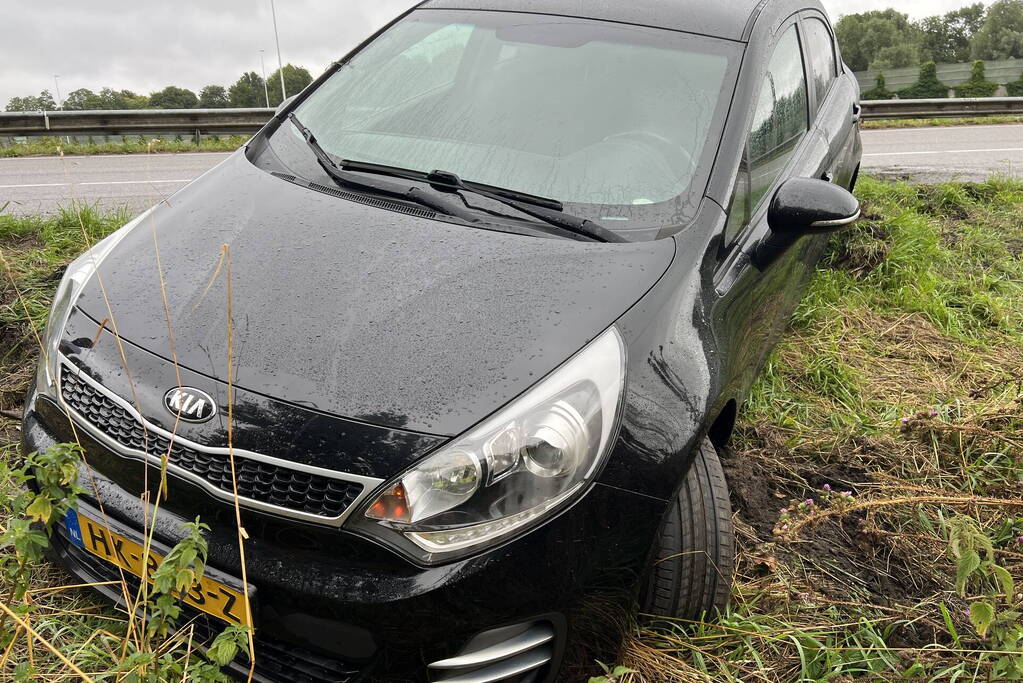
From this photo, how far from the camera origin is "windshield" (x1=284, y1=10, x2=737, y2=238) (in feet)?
7.39

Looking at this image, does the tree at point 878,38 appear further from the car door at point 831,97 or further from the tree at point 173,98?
the car door at point 831,97

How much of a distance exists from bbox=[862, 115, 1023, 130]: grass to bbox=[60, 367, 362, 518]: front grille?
12511 mm

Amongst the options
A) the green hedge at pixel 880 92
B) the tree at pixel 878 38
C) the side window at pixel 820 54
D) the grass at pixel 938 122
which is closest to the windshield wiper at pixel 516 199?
the side window at pixel 820 54

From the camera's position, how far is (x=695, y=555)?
190cm

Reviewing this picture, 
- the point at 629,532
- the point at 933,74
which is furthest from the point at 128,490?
the point at 933,74

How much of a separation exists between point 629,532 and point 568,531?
0.49 ft

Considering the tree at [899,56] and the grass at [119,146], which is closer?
the grass at [119,146]

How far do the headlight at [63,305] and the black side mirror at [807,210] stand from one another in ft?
5.64

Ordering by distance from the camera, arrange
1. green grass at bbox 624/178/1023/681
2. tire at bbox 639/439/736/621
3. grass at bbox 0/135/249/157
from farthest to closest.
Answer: grass at bbox 0/135/249/157
green grass at bbox 624/178/1023/681
tire at bbox 639/439/736/621

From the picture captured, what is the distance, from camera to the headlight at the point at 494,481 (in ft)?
4.99

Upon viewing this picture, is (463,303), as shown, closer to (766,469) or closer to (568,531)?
(568,531)

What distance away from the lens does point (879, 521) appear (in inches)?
99.9

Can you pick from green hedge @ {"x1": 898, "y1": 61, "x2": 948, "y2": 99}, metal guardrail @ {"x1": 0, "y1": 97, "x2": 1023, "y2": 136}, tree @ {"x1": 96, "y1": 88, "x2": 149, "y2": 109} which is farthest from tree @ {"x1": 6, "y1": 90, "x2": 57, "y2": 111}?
green hedge @ {"x1": 898, "y1": 61, "x2": 948, "y2": 99}

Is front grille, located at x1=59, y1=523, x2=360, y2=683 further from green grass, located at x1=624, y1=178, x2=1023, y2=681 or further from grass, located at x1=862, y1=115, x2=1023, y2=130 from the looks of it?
grass, located at x1=862, y1=115, x2=1023, y2=130
